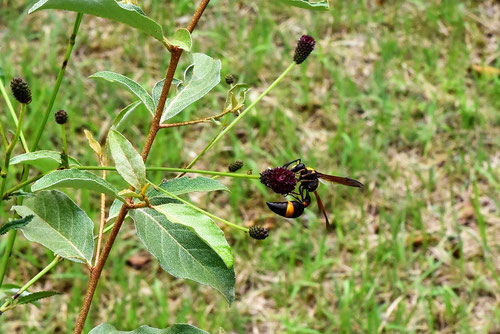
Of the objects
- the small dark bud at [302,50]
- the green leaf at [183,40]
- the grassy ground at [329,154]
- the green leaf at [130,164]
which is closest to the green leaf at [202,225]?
the green leaf at [130,164]

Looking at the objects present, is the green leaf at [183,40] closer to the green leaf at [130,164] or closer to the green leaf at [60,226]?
the green leaf at [130,164]

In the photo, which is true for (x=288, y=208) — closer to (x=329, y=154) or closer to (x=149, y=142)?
(x=149, y=142)

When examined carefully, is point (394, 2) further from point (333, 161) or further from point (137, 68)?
point (137, 68)

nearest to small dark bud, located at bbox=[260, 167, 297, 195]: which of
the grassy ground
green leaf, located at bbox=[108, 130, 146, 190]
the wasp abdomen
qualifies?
the wasp abdomen

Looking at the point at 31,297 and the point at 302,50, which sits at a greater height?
the point at 302,50

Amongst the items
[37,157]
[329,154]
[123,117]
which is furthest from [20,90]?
[329,154]

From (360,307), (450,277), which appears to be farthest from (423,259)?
(360,307)
